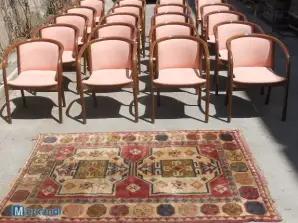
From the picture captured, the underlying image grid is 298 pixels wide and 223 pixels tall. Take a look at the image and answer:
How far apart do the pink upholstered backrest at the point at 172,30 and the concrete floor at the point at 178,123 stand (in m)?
0.76

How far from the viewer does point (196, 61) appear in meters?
4.68

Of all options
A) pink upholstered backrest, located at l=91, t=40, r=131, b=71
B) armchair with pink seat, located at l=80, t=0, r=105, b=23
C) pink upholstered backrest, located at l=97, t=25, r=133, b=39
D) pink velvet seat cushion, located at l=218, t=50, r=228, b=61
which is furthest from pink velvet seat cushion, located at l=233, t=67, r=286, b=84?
armchair with pink seat, located at l=80, t=0, r=105, b=23

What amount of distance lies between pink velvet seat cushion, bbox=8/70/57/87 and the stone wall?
2269 mm

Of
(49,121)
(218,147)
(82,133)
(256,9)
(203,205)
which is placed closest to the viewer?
(203,205)

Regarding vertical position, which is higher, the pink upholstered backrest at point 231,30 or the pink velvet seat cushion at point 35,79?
the pink upholstered backrest at point 231,30

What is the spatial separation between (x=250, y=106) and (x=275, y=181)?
5.33 feet

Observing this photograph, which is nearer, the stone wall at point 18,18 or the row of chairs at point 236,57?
the row of chairs at point 236,57

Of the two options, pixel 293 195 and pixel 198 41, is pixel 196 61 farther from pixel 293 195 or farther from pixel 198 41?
pixel 293 195

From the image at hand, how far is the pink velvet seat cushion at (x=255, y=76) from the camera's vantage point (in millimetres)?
4254

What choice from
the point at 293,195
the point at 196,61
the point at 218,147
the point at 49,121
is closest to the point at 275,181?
the point at 293,195

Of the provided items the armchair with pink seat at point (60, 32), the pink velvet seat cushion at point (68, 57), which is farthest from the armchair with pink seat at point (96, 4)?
the pink velvet seat cushion at point (68, 57)

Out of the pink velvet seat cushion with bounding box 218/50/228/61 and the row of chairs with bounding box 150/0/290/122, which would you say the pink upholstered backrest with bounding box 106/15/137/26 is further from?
the pink velvet seat cushion with bounding box 218/50/228/61

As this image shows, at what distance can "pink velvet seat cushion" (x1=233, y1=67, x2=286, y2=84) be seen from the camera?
425 cm

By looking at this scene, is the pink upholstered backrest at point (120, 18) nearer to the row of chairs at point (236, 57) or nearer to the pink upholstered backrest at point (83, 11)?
the pink upholstered backrest at point (83, 11)
